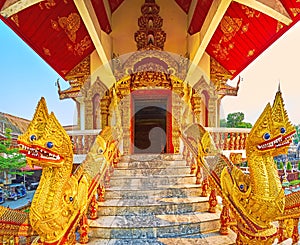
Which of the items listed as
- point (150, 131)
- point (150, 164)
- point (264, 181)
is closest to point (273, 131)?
point (264, 181)

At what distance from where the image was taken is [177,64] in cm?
499

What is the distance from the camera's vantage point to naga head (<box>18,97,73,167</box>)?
1.80m

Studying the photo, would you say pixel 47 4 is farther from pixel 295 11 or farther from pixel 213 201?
pixel 213 201

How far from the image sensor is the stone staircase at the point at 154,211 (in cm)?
257

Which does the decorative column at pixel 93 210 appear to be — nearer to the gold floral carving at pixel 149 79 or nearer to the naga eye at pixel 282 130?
the naga eye at pixel 282 130

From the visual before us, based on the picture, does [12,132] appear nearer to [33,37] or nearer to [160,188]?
[33,37]

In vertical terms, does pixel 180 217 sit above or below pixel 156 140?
below

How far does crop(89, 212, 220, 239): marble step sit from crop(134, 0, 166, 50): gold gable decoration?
3165 mm

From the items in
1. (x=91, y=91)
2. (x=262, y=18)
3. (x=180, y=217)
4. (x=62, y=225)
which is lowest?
(x=180, y=217)

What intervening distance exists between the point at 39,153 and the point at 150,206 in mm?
1508

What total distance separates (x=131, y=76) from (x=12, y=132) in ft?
11.0

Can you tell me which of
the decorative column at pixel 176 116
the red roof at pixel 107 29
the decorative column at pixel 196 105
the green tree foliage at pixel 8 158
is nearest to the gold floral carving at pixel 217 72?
the red roof at pixel 107 29

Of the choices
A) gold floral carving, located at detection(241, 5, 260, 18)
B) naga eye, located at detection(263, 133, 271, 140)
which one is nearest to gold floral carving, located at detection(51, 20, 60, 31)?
gold floral carving, located at detection(241, 5, 260, 18)

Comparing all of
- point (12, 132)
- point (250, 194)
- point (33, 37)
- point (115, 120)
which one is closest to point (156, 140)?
point (115, 120)
